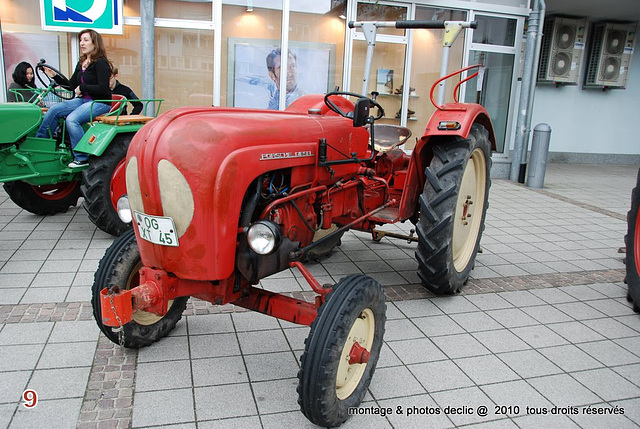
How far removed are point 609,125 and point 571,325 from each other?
9.98m

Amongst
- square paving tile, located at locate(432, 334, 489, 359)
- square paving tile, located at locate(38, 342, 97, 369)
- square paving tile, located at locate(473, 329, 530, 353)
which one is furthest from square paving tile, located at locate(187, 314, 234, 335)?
square paving tile, located at locate(473, 329, 530, 353)

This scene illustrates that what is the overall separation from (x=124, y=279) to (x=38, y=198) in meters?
3.29

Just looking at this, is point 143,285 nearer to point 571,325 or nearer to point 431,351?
point 431,351

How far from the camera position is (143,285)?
7.54ft

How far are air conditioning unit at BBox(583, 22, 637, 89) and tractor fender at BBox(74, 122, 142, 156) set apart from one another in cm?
1003

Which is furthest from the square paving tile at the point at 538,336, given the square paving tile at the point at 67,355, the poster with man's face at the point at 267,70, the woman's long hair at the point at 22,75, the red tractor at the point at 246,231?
the woman's long hair at the point at 22,75

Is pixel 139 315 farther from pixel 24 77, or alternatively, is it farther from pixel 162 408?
pixel 24 77

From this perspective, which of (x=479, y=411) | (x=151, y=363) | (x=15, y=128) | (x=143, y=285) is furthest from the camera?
(x=15, y=128)

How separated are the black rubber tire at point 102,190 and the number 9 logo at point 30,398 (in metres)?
2.37

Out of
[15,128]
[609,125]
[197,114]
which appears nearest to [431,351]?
[197,114]

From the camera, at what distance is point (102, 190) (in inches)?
182

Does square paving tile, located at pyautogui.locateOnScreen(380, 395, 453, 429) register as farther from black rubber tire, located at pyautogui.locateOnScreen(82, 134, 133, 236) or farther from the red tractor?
black rubber tire, located at pyautogui.locateOnScreen(82, 134, 133, 236)

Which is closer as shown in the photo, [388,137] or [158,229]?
[158,229]

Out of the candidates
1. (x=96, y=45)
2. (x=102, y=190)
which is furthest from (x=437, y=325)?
(x=96, y=45)
